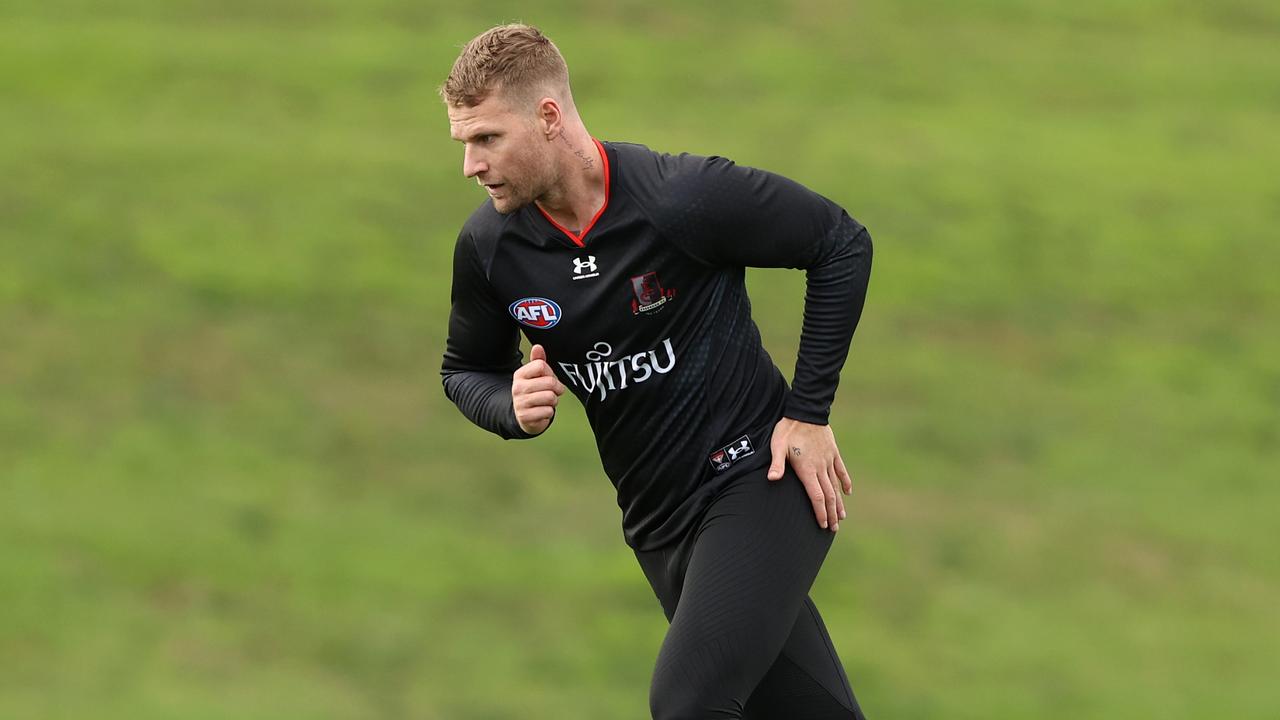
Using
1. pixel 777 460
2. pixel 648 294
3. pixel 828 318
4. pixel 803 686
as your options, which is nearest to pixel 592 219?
pixel 648 294

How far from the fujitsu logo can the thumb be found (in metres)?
0.42

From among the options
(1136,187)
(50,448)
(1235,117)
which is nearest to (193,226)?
(50,448)

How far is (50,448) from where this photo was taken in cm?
2053

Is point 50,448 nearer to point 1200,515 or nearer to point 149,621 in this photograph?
point 149,621

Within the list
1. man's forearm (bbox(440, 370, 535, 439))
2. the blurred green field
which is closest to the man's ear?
man's forearm (bbox(440, 370, 535, 439))

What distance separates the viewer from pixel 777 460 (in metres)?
6.11

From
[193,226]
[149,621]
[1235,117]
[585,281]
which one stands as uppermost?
[585,281]

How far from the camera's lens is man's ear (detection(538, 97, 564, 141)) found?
582 centimetres

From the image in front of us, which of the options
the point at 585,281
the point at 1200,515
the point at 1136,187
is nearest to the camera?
the point at 585,281

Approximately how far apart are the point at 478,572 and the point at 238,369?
524 centimetres

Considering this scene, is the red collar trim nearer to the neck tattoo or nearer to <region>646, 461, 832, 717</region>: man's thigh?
the neck tattoo

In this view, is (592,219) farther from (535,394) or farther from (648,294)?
(535,394)

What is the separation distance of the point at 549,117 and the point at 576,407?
14905 millimetres

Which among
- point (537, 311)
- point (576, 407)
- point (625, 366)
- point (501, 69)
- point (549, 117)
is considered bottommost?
point (576, 407)
